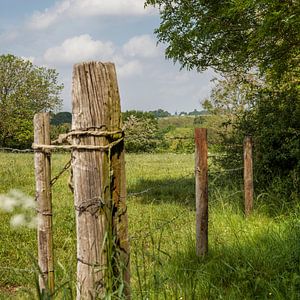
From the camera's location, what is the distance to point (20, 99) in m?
44.2

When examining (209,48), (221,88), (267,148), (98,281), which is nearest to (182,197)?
(267,148)

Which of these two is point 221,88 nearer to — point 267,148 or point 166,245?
point 267,148

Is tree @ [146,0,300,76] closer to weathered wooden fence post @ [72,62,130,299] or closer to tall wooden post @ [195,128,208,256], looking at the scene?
tall wooden post @ [195,128,208,256]

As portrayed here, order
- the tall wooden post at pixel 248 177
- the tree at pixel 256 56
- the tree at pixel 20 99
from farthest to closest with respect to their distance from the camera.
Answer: the tree at pixel 20 99 < the tree at pixel 256 56 < the tall wooden post at pixel 248 177

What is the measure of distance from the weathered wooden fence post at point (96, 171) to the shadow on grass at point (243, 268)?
0.96m

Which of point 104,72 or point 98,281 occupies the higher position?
point 104,72

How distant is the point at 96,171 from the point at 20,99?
44.0 meters

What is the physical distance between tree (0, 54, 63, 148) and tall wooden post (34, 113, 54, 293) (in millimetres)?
41484

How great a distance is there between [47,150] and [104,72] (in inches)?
45.2

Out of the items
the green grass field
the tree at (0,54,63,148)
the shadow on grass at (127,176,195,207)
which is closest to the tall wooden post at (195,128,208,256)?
the green grass field

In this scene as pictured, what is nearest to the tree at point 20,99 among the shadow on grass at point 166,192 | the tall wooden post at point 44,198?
the shadow on grass at point 166,192

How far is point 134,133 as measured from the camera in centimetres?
349

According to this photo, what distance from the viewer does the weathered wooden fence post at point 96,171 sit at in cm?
250

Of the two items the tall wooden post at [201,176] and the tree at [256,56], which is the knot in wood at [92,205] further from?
the tree at [256,56]
